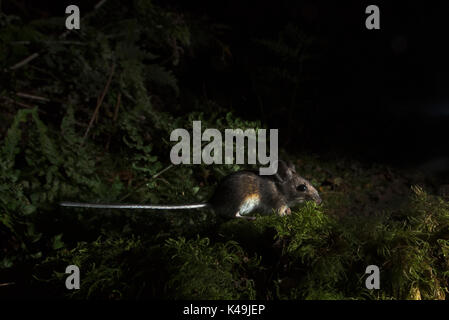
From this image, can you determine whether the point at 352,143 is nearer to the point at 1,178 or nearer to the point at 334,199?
the point at 334,199

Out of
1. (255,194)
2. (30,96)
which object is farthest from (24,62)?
(255,194)

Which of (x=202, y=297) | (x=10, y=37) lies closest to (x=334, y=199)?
(x=202, y=297)

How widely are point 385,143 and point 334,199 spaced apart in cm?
161

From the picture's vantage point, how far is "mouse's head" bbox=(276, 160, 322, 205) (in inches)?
96.7

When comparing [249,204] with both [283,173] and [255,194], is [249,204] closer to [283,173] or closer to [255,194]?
[255,194]

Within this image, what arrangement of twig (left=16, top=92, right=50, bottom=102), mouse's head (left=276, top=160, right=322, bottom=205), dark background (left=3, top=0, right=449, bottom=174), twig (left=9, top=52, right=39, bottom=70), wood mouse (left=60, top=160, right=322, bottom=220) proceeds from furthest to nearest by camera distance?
dark background (left=3, top=0, right=449, bottom=174), twig (left=16, top=92, right=50, bottom=102), twig (left=9, top=52, right=39, bottom=70), mouse's head (left=276, top=160, right=322, bottom=205), wood mouse (left=60, top=160, right=322, bottom=220)

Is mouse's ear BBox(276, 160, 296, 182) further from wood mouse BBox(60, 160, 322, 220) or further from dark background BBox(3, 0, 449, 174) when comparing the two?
dark background BBox(3, 0, 449, 174)

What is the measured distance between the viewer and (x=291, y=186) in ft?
8.18

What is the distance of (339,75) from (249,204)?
3.93 metres

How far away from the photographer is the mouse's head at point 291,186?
2.46 m

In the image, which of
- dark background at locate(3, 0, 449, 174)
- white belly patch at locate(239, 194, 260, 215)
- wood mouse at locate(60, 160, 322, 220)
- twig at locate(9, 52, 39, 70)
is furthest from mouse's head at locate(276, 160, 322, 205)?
twig at locate(9, 52, 39, 70)

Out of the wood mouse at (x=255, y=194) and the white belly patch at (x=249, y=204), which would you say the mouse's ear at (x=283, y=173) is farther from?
the white belly patch at (x=249, y=204)

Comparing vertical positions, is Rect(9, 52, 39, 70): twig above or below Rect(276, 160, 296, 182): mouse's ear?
above

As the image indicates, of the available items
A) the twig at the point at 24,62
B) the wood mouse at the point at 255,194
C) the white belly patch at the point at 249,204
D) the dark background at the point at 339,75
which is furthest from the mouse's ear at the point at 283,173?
the twig at the point at 24,62
